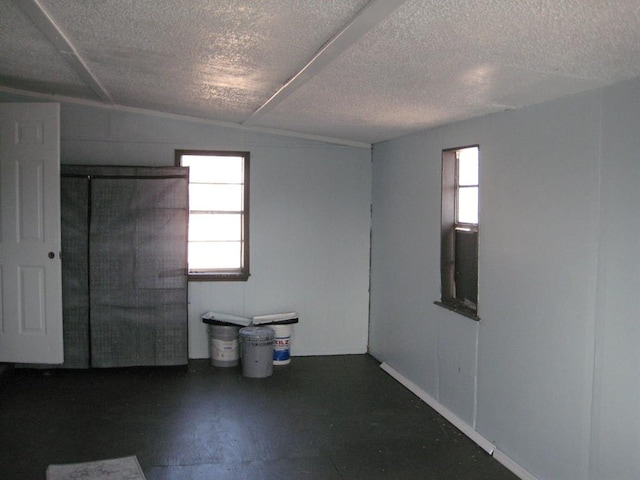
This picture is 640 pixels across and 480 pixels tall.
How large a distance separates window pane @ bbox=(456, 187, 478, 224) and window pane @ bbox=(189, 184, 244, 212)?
2.52 m

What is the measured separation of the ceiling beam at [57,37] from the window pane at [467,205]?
2836 mm

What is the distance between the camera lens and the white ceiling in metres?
2.34

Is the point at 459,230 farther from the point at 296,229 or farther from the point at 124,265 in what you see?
the point at 124,265

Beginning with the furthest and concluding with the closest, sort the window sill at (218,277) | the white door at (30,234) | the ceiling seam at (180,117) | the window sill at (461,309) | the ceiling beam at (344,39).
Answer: the window sill at (218,277), the ceiling seam at (180,117), the white door at (30,234), the window sill at (461,309), the ceiling beam at (344,39)

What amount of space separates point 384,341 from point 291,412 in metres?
1.67

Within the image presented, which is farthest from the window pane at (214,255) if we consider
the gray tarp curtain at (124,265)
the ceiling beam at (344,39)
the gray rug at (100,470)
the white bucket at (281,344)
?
the gray rug at (100,470)

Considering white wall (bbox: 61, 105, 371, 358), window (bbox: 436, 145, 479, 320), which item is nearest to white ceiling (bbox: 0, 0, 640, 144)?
window (bbox: 436, 145, 479, 320)

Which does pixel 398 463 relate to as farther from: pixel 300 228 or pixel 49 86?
pixel 49 86

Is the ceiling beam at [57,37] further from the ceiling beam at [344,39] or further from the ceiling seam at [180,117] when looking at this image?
the ceiling beam at [344,39]

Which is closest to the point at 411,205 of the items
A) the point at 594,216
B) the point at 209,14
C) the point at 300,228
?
the point at 300,228

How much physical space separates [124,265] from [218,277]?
0.98m

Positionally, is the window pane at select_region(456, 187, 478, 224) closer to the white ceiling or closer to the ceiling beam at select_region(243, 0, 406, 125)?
the white ceiling

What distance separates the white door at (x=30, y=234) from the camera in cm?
525

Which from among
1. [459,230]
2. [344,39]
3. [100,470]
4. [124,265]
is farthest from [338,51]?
[124,265]
